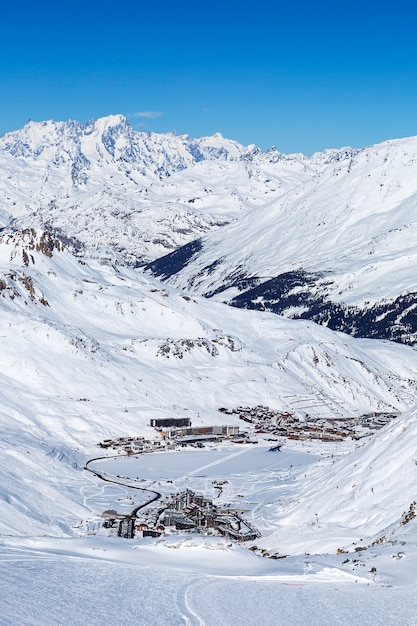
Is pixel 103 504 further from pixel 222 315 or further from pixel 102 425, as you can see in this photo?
pixel 222 315

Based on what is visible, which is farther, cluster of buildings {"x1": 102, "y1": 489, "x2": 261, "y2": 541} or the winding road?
the winding road

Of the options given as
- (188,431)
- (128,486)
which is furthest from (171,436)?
(128,486)

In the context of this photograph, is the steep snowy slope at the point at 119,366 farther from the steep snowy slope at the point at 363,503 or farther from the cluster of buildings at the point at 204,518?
the steep snowy slope at the point at 363,503

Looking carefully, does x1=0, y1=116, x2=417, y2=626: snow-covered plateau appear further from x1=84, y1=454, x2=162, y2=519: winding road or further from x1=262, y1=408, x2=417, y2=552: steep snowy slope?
x1=84, y1=454, x2=162, y2=519: winding road

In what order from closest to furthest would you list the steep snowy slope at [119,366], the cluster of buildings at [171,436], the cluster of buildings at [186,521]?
the cluster of buildings at [186,521], the steep snowy slope at [119,366], the cluster of buildings at [171,436]

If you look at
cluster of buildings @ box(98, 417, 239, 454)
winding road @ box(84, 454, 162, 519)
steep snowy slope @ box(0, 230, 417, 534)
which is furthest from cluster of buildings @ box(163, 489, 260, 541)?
cluster of buildings @ box(98, 417, 239, 454)

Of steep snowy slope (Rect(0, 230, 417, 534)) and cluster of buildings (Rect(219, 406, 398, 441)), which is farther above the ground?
steep snowy slope (Rect(0, 230, 417, 534))

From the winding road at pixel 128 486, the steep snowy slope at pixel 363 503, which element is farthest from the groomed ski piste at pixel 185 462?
the winding road at pixel 128 486

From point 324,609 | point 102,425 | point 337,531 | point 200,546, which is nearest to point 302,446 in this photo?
point 102,425
